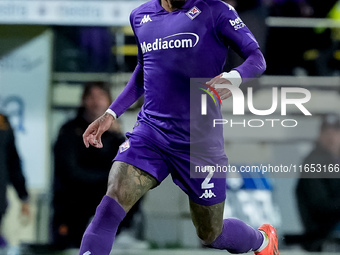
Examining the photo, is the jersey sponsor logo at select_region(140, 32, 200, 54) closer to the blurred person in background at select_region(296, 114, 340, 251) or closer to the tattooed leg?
the tattooed leg

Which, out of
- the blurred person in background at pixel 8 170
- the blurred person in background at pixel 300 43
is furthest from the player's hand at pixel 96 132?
the blurred person in background at pixel 300 43

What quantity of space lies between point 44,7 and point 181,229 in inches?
104

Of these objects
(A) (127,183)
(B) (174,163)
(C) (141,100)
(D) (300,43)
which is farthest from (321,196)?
(A) (127,183)

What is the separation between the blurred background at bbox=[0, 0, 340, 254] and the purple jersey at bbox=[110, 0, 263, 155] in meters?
3.00

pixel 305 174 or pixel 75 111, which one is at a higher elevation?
pixel 75 111

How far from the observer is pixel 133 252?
7188mm

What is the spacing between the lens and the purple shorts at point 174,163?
4.19 m

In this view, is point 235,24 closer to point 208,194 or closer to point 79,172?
point 208,194

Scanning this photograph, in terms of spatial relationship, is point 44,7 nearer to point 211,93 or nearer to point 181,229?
point 181,229

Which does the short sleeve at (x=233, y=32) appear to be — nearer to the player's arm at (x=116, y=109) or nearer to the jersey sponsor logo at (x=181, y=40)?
the jersey sponsor logo at (x=181, y=40)

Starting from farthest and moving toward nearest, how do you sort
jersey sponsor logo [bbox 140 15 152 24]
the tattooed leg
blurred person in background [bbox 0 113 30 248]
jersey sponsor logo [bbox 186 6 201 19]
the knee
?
1. blurred person in background [bbox 0 113 30 248]
2. jersey sponsor logo [bbox 140 15 152 24]
3. jersey sponsor logo [bbox 186 6 201 19]
4. the knee
5. the tattooed leg

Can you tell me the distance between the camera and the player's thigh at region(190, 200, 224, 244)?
4425mm

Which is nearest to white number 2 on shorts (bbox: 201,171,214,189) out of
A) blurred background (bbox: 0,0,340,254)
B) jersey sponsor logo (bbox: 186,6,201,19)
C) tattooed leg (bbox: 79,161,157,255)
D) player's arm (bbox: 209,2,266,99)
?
tattooed leg (bbox: 79,161,157,255)

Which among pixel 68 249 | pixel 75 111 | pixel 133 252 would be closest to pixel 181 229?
pixel 133 252
